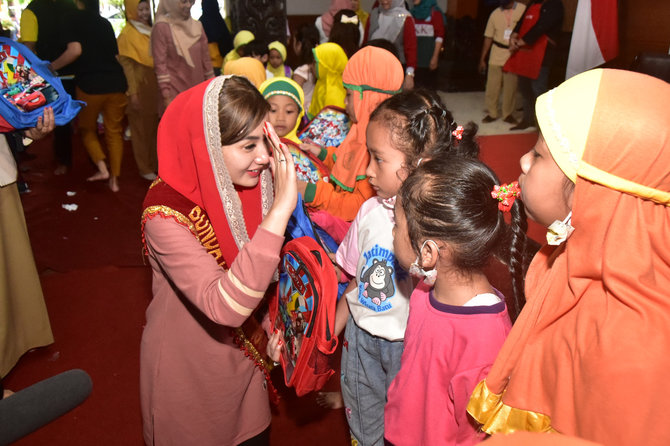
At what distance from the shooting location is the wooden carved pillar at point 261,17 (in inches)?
255

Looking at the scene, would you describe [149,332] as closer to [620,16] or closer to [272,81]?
Result: [272,81]

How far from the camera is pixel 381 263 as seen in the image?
1713 mm

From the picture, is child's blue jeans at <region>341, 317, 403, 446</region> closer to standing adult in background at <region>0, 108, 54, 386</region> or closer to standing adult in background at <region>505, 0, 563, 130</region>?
standing adult in background at <region>0, 108, 54, 386</region>

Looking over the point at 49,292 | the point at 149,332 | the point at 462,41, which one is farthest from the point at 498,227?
the point at 462,41

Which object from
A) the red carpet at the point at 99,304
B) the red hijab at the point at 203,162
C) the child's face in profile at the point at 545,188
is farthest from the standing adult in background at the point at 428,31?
the child's face in profile at the point at 545,188

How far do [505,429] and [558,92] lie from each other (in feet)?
2.44

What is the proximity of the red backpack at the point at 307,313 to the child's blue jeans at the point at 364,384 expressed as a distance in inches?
8.4

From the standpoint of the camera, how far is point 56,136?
573cm

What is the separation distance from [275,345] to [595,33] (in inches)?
162

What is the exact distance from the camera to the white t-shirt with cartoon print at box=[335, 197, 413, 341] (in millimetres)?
1712

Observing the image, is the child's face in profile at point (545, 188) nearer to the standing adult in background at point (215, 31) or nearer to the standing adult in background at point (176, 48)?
the standing adult in background at point (176, 48)

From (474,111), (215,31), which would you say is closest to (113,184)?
(215,31)

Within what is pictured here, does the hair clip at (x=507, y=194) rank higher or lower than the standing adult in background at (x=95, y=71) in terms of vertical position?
higher

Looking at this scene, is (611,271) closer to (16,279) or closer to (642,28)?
(16,279)
